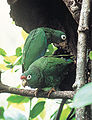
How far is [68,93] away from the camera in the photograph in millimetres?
551

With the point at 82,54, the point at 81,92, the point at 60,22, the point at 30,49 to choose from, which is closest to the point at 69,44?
the point at 60,22

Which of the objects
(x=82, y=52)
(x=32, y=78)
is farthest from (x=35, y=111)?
(x=82, y=52)

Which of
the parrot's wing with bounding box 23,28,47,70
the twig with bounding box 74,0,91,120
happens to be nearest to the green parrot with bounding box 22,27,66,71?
the parrot's wing with bounding box 23,28,47,70

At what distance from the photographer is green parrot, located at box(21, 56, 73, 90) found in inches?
30.7

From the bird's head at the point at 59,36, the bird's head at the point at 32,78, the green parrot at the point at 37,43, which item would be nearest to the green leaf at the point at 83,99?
the bird's head at the point at 32,78

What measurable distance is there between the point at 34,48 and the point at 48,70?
0.40 feet

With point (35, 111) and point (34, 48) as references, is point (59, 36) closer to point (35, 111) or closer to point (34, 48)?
point (34, 48)

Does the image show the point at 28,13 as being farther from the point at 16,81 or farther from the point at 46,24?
the point at 16,81

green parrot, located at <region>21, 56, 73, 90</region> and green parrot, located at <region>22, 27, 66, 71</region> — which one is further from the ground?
green parrot, located at <region>22, 27, 66, 71</region>

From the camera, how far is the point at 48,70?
808mm

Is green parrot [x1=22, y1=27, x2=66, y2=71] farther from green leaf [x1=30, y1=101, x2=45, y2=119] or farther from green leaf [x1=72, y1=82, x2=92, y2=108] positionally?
green leaf [x1=72, y1=82, x2=92, y2=108]

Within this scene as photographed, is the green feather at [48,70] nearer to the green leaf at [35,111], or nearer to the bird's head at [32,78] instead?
the bird's head at [32,78]

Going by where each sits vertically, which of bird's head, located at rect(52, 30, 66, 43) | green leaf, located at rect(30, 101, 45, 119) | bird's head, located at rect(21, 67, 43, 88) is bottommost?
green leaf, located at rect(30, 101, 45, 119)

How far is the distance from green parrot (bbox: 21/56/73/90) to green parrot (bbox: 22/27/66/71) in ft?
0.14
